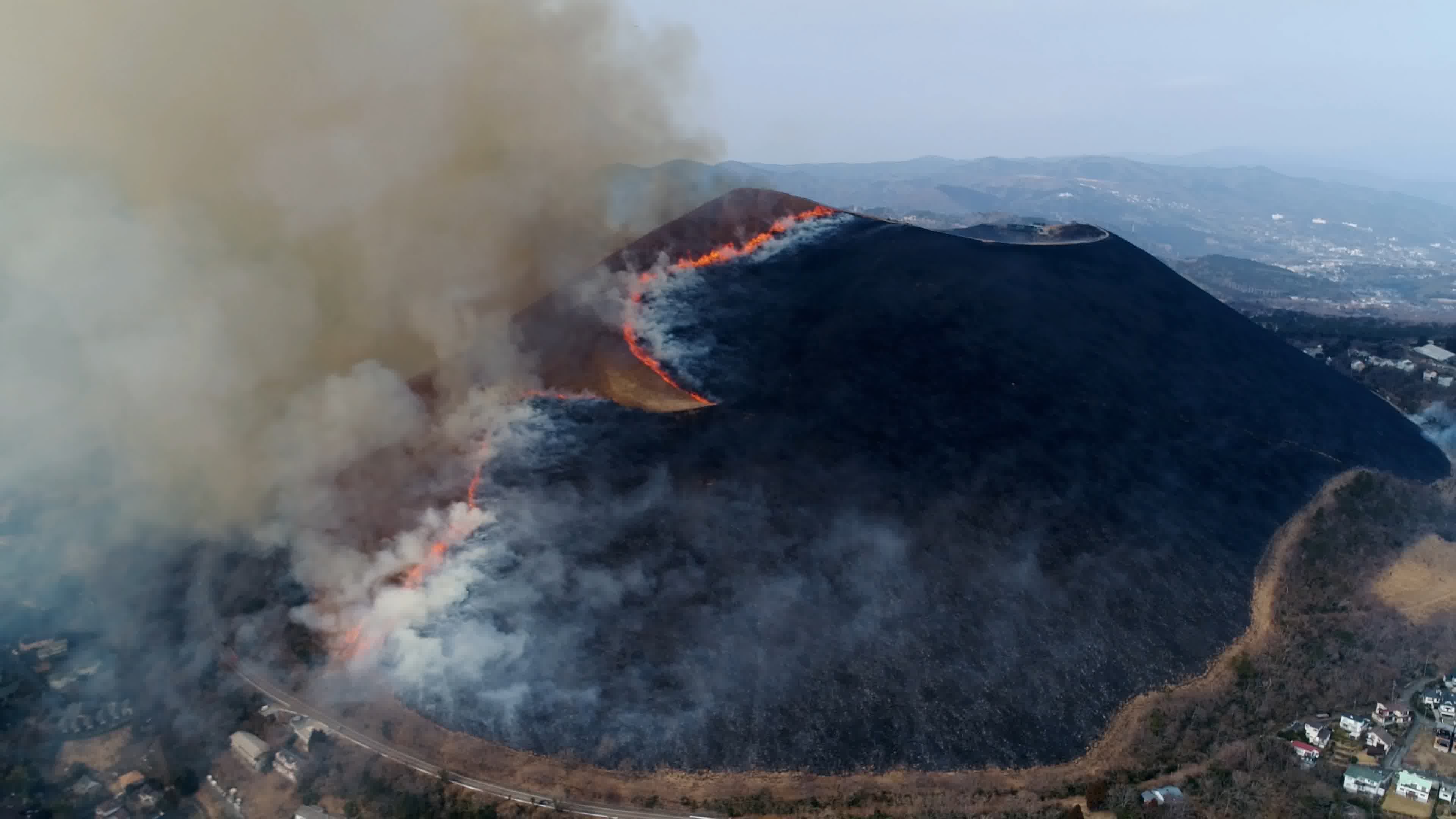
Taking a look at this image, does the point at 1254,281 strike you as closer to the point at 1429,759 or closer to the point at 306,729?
the point at 1429,759

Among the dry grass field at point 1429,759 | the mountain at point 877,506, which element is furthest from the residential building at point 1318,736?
the mountain at point 877,506

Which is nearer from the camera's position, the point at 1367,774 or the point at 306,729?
the point at 1367,774

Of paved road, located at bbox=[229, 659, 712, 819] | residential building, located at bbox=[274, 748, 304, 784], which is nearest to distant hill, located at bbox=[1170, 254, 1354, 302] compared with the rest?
paved road, located at bbox=[229, 659, 712, 819]

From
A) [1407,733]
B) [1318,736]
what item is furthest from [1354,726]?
[1407,733]

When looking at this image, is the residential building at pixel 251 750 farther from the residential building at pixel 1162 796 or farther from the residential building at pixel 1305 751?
the residential building at pixel 1305 751

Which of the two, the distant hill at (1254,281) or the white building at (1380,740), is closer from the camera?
the white building at (1380,740)

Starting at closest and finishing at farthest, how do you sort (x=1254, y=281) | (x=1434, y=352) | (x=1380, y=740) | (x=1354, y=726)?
(x=1380, y=740) → (x=1354, y=726) → (x=1434, y=352) → (x=1254, y=281)

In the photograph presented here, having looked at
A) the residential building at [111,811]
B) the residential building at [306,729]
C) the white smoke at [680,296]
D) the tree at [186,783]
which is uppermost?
the white smoke at [680,296]
